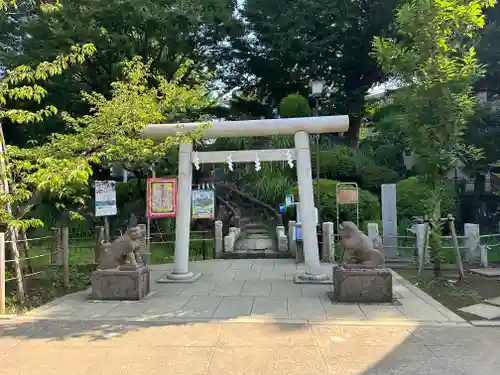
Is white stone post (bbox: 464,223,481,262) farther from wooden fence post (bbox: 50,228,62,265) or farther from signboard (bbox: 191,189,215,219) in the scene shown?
wooden fence post (bbox: 50,228,62,265)

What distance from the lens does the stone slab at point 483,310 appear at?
6.49 m

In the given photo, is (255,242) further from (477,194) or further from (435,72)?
(477,194)

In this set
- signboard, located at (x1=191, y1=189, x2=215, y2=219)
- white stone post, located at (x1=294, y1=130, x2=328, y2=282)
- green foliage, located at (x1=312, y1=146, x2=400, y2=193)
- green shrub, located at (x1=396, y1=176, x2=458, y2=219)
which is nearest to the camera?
white stone post, located at (x1=294, y1=130, x2=328, y2=282)

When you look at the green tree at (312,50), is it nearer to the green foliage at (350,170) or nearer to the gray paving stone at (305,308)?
the green foliage at (350,170)

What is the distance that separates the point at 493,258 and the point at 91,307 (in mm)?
11320

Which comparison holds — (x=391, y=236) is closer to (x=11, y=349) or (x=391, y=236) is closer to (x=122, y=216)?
(x=11, y=349)

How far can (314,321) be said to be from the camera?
6.15 meters

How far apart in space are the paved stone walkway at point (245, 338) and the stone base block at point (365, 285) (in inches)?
11.3

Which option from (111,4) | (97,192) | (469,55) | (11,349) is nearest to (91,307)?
(11,349)

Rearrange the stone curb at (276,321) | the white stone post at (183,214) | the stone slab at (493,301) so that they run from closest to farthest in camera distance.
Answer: the stone curb at (276,321) → the stone slab at (493,301) → the white stone post at (183,214)

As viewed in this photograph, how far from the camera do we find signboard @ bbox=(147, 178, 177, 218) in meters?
9.72

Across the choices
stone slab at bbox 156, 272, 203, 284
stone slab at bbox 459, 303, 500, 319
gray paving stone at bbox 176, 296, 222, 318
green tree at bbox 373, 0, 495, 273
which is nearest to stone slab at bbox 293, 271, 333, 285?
gray paving stone at bbox 176, 296, 222, 318

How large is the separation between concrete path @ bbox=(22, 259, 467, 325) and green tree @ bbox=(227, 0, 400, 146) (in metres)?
15.4

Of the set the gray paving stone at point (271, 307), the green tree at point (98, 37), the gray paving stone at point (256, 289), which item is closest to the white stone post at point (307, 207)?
the gray paving stone at point (256, 289)
